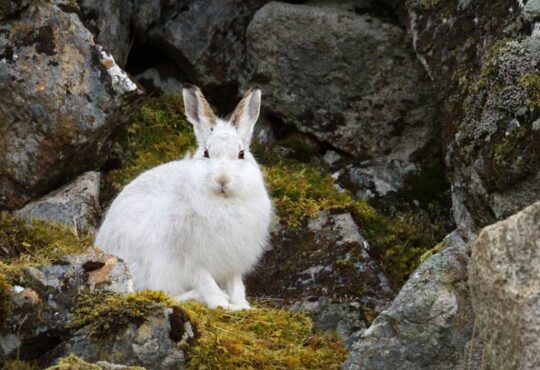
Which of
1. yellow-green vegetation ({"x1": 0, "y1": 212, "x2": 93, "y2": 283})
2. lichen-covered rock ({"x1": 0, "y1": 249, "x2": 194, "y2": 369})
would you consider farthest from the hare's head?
lichen-covered rock ({"x1": 0, "y1": 249, "x2": 194, "y2": 369})

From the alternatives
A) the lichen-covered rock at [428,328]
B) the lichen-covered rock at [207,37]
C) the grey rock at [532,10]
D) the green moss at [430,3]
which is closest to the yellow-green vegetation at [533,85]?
the grey rock at [532,10]

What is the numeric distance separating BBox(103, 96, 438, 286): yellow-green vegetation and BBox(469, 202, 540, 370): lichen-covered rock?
5666mm

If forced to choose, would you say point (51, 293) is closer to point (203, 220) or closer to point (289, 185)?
point (203, 220)

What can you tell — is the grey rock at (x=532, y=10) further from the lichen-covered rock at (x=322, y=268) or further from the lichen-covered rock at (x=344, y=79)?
the lichen-covered rock at (x=322, y=268)

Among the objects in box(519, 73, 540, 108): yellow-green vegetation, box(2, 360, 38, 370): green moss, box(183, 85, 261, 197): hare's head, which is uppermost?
box(519, 73, 540, 108): yellow-green vegetation

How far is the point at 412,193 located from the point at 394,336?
5793 millimetres

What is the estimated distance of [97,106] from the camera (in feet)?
39.1

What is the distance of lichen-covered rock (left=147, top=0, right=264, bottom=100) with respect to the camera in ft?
45.1

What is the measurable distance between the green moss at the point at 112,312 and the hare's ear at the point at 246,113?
3000mm

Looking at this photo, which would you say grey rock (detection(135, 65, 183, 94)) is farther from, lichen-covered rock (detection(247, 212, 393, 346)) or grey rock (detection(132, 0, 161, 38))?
lichen-covered rock (detection(247, 212, 393, 346))

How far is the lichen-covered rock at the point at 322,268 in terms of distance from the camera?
11078mm

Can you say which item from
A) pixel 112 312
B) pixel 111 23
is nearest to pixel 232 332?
pixel 112 312

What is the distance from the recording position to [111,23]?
43.0ft

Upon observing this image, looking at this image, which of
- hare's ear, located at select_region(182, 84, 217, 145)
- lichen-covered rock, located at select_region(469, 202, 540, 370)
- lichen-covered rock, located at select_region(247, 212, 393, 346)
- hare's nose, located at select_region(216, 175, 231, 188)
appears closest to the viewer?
lichen-covered rock, located at select_region(469, 202, 540, 370)
